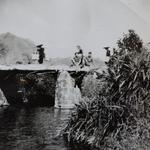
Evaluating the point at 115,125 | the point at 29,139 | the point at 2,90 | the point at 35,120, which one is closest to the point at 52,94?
the point at 2,90

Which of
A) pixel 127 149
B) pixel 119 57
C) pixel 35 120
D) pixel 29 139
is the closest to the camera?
pixel 127 149

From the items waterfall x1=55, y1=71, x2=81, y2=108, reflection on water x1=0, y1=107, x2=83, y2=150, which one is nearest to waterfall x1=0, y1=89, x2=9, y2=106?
waterfall x1=55, y1=71, x2=81, y2=108

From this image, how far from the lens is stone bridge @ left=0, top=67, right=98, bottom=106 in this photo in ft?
144

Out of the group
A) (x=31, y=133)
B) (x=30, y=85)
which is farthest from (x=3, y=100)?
(x=31, y=133)

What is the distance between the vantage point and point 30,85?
45.4 meters

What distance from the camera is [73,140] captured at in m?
19.5

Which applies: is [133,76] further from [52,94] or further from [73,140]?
[52,94]

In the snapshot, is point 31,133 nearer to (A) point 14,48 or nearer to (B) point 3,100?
(B) point 3,100

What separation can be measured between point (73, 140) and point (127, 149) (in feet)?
12.8

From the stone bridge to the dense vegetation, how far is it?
2410cm

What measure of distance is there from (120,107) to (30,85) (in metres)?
28.5

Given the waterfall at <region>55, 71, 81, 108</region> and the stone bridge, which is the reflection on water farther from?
the stone bridge

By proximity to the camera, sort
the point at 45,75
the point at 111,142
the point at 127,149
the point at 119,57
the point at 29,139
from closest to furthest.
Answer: the point at 127,149, the point at 111,142, the point at 119,57, the point at 29,139, the point at 45,75

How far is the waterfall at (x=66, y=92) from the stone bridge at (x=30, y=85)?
2.20m
